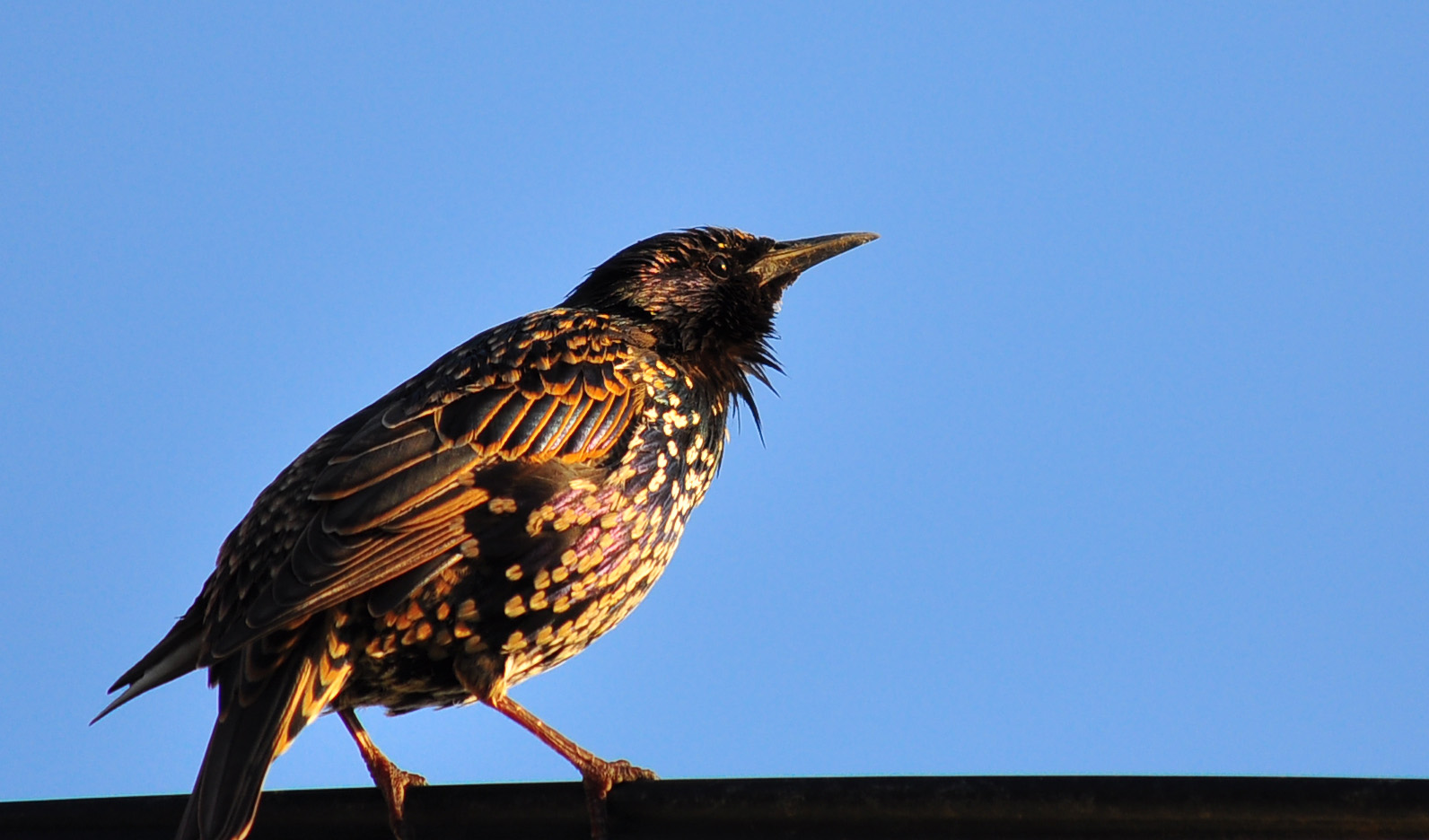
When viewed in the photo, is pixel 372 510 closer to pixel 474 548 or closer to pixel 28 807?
pixel 474 548

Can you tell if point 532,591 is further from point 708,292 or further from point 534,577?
point 708,292

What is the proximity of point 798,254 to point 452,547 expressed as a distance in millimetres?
2344

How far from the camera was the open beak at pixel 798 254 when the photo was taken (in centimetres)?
671

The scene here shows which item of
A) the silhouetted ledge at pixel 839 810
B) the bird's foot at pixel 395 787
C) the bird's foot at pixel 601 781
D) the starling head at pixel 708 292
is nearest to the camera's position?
the silhouetted ledge at pixel 839 810

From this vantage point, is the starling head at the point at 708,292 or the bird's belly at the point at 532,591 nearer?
the bird's belly at the point at 532,591

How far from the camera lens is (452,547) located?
5008mm

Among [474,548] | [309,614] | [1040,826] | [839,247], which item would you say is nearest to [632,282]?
[839,247]

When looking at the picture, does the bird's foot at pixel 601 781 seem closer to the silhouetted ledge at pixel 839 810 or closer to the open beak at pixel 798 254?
the silhouetted ledge at pixel 839 810

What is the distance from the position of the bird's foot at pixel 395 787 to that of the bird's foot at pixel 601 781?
1.52 ft

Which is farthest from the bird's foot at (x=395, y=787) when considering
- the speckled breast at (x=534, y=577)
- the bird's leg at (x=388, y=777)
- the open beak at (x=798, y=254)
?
the open beak at (x=798, y=254)

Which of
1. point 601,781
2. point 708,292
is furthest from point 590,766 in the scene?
point 708,292

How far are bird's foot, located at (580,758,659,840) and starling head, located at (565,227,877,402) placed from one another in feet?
5.64

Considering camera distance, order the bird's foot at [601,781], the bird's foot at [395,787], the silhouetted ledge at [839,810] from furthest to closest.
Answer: the bird's foot at [395,787]
the bird's foot at [601,781]
the silhouetted ledge at [839,810]

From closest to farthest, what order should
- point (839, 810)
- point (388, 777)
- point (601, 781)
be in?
point (839, 810)
point (601, 781)
point (388, 777)
